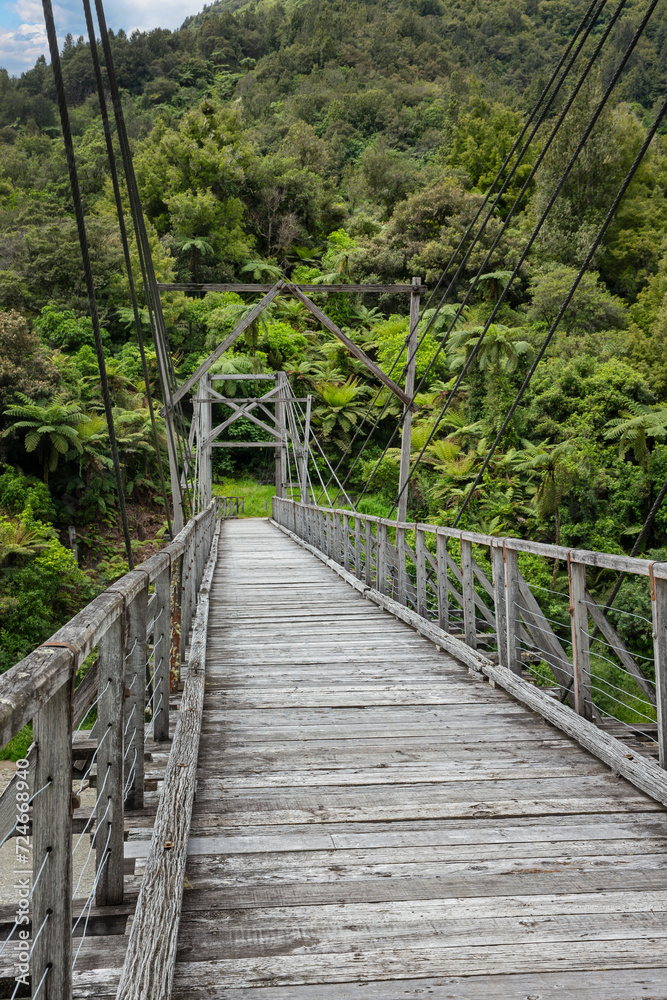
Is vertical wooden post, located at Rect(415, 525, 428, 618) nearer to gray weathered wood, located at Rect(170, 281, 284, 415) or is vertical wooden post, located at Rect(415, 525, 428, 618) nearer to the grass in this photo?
gray weathered wood, located at Rect(170, 281, 284, 415)

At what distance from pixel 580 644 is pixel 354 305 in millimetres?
29364

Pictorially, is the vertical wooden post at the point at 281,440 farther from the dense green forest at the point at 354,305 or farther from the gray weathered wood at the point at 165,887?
the gray weathered wood at the point at 165,887

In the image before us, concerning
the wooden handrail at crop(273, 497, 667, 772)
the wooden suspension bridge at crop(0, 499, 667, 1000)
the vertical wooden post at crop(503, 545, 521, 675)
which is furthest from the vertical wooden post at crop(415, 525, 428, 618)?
the vertical wooden post at crop(503, 545, 521, 675)

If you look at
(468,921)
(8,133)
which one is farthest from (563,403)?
(8,133)

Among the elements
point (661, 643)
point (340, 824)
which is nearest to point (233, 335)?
point (661, 643)

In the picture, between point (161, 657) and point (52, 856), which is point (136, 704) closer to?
point (161, 657)

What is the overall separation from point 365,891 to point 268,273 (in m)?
32.7

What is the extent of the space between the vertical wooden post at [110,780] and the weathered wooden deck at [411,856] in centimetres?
21

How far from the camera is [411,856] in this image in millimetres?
2146

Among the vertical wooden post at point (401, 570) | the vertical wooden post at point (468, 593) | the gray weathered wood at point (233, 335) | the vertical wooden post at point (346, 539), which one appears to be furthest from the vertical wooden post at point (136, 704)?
the vertical wooden post at point (346, 539)

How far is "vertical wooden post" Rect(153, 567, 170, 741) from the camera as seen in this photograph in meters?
3.09

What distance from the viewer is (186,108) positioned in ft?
176

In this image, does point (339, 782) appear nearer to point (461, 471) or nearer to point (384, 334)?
point (461, 471)

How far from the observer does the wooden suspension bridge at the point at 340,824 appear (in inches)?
60.3
